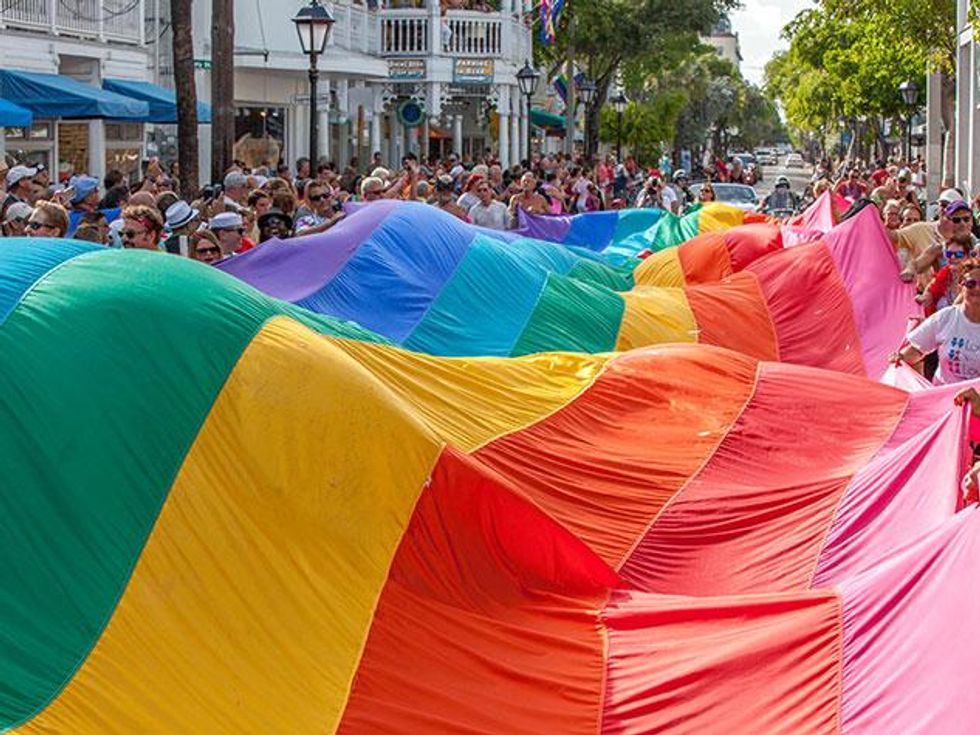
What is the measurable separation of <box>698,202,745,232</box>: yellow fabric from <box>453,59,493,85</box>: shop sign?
18.2 metres

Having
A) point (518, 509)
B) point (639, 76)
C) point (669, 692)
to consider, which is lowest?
point (669, 692)

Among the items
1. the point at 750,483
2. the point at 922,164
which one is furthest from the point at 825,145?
the point at 750,483

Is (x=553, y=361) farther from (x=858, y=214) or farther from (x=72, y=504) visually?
(x=858, y=214)

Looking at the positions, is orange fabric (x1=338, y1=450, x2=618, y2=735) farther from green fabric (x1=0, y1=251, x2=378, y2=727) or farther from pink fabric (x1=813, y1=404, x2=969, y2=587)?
pink fabric (x1=813, y1=404, x2=969, y2=587)

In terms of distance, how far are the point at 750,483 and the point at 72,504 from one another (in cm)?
424

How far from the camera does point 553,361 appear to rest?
1109 centimetres

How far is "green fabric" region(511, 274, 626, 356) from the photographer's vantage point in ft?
42.9

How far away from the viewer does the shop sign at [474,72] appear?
4139 cm

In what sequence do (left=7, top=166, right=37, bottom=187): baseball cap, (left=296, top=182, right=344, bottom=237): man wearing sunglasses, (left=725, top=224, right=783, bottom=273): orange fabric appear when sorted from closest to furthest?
(left=7, top=166, right=37, bottom=187): baseball cap, (left=296, top=182, right=344, bottom=237): man wearing sunglasses, (left=725, top=224, right=783, bottom=273): orange fabric

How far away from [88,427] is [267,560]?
0.83 metres

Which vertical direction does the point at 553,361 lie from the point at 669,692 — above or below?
above

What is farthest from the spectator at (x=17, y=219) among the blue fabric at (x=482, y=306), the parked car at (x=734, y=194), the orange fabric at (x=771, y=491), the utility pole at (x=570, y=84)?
the utility pole at (x=570, y=84)

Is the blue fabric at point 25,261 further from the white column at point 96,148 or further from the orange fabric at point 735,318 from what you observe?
the white column at point 96,148

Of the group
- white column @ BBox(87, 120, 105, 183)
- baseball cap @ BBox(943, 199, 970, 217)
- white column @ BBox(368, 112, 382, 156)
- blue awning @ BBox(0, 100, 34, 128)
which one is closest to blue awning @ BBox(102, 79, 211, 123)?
white column @ BBox(87, 120, 105, 183)
